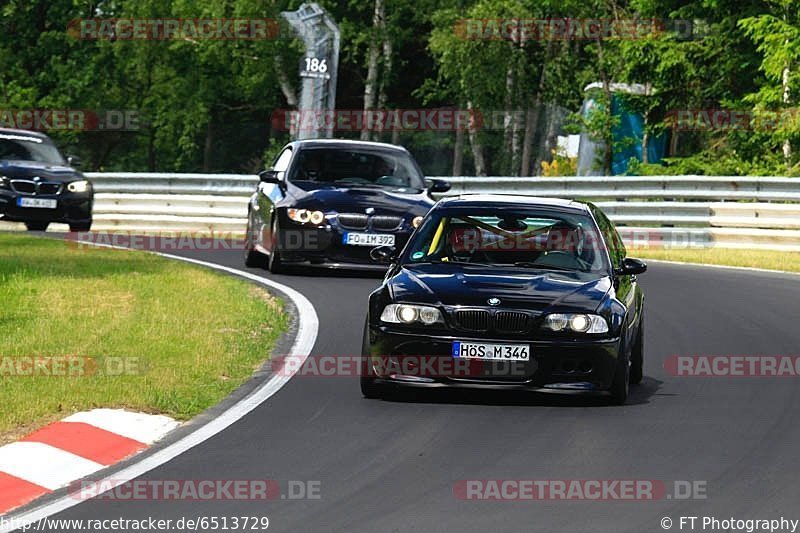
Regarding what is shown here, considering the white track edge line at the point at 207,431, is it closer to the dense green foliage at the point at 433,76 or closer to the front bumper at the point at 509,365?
the front bumper at the point at 509,365

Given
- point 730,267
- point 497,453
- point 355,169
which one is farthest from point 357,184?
point 497,453

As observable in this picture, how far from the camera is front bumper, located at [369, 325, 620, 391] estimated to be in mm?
11070

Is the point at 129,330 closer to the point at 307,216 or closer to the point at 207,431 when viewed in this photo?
the point at 207,431

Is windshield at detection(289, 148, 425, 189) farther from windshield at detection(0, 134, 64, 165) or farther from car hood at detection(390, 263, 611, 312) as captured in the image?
car hood at detection(390, 263, 611, 312)

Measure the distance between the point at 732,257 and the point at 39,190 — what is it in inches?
425

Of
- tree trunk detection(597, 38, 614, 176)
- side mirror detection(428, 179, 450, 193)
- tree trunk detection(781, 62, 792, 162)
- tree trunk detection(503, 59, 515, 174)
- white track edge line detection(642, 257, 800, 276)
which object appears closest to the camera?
side mirror detection(428, 179, 450, 193)

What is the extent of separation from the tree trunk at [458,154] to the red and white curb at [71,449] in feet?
106

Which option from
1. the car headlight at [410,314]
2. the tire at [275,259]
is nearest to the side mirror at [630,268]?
the car headlight at [410,314]

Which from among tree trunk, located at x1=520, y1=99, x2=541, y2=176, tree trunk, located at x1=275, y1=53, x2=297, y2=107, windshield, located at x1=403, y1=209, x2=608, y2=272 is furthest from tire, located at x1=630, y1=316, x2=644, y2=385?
tree trunk, located at x1=275, y1=53, x2=297, y2=107

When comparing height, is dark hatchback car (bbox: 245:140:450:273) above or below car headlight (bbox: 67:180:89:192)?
above

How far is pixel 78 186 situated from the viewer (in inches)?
1128

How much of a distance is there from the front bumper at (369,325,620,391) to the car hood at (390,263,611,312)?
0.23 m

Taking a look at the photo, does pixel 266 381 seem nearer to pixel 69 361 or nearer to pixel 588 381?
pixel 69 361

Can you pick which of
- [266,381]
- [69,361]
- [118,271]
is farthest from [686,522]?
[118,271]
